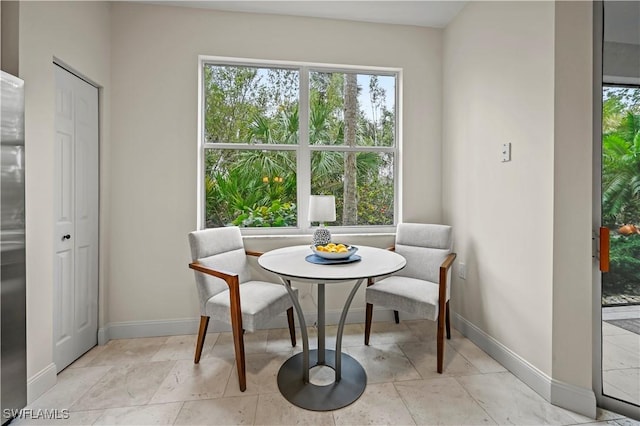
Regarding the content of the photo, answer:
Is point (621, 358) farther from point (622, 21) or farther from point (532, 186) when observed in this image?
point (622, 21)

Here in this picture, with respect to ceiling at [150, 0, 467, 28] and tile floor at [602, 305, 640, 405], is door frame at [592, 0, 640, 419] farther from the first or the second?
ceiling at [150, 0, 467, 28]

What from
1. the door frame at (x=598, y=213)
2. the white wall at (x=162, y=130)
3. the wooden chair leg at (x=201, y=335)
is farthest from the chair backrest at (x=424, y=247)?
the wooden chair leg at (x=201, y=335)

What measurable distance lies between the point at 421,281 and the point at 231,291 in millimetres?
1443

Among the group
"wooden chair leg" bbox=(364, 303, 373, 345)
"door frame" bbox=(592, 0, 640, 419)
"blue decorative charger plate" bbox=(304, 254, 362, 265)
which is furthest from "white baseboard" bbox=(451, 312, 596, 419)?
"blue decorative charger plate" bbox=(304, 254, 362, 265)

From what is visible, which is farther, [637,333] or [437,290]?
[437,290]

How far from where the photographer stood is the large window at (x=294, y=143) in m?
2.69

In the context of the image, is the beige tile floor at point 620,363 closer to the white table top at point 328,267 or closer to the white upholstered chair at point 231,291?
the white table top at point 328,267

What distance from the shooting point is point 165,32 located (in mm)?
2477

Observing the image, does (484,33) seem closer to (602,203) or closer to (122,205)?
(602,203)

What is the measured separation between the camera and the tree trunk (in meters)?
2.87

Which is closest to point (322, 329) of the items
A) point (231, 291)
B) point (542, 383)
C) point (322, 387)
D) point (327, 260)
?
point (322, 387)

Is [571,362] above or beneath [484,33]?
beneath

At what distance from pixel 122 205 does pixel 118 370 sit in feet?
4.03

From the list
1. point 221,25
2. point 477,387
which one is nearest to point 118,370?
point 477,387
